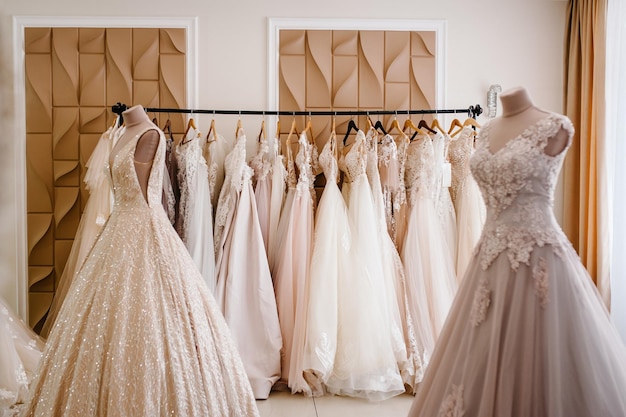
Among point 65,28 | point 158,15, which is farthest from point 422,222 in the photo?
point 65,28

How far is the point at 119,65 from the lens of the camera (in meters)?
3.58

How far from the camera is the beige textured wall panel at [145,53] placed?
11.8 ft

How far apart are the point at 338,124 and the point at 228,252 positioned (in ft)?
3.89

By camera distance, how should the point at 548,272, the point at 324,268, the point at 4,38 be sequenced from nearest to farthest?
the point at 548,272 < the point at 324,268 < the point at 4,38

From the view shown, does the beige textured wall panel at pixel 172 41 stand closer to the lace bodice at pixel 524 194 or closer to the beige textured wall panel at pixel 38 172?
the beige textured wall panel at pixel 38 172

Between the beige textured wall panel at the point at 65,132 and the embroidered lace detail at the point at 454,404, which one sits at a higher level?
the beige textured wall panel at the point at 65,132

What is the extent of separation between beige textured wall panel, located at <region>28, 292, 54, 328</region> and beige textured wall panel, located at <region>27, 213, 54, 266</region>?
222 mm

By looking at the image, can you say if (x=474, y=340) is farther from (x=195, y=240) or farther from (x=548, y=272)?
(x=195, y=240)

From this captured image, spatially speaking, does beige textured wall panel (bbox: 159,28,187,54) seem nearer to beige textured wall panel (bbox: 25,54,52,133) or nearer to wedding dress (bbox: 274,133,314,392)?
beige textured wall panel (bbox: 25,54,52,133)

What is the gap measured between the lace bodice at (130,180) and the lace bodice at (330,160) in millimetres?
1280

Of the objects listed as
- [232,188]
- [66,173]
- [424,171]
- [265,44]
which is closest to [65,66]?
[66,173]

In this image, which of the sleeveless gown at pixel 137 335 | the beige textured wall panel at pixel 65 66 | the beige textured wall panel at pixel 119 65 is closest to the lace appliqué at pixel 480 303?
the sleeveless gown at pixel 137 335

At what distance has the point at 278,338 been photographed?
10.4 feet

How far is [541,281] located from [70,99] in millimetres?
3210
